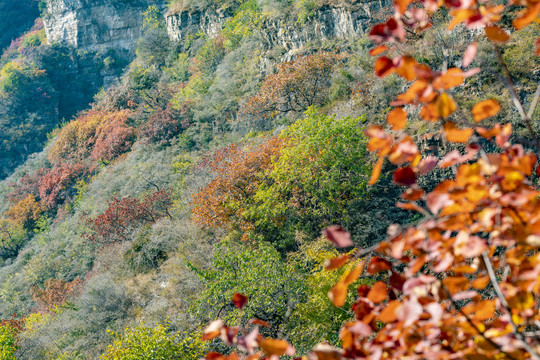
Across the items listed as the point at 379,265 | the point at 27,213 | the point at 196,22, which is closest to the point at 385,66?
the point at 379,265

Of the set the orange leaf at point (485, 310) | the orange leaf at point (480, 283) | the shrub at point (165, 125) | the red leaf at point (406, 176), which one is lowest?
the shrub at point (165, 125)

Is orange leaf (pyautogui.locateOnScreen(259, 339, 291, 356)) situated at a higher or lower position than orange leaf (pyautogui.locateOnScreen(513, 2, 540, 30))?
lower

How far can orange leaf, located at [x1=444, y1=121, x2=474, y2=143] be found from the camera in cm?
105

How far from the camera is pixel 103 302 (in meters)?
10.8

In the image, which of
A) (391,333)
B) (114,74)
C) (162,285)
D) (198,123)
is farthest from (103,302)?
(114,74)

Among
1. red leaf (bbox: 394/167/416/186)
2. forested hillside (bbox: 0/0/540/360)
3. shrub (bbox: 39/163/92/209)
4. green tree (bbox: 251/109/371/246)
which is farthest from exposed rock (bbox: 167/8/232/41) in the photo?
red leaf (bbox: 394/167/416/186)

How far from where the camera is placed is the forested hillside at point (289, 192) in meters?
1.04

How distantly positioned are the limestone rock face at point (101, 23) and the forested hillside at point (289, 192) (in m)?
5.02

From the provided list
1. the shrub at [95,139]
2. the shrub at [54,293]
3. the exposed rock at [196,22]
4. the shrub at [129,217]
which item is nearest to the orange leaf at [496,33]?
the shrub at [129,217]

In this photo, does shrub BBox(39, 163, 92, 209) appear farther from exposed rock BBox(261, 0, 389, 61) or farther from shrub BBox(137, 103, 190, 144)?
exposed rock BBox(261, 0, 389, 61)

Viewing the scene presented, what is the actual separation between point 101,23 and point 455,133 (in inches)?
1713

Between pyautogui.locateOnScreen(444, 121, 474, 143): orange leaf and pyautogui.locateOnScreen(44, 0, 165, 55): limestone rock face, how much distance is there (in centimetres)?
4137

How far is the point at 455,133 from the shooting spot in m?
1.06

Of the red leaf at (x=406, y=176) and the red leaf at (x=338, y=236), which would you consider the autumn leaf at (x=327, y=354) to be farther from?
the red leaf at (x=406, y=176)
